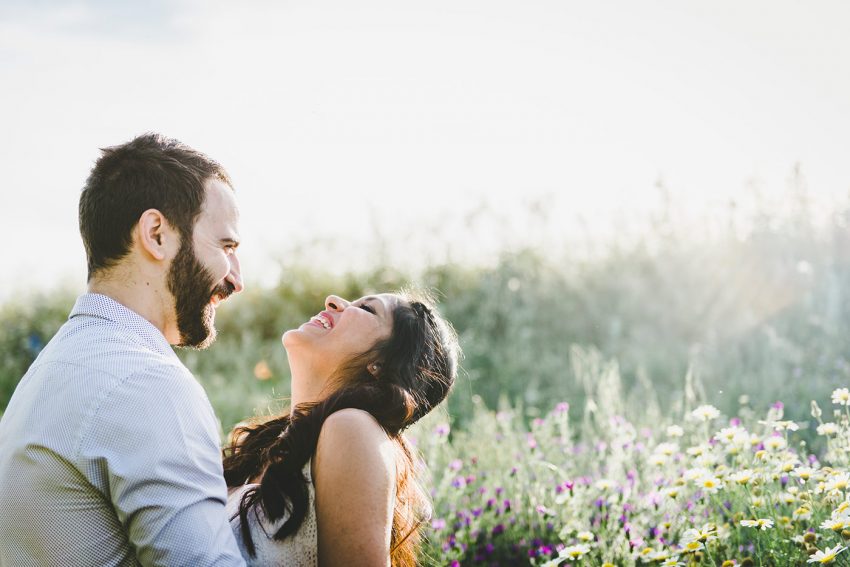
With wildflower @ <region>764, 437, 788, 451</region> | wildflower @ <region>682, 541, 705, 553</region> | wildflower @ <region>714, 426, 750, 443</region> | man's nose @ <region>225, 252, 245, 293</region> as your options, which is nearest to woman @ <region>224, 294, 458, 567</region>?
man's nose @ <region>225, 252, 245, 293</region>

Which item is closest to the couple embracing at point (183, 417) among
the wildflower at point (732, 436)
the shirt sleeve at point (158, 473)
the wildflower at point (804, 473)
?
the shirt sleeve at point (158, 473)

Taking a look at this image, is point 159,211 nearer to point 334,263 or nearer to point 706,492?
point 706,492

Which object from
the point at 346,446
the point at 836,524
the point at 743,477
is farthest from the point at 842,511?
the point at 346,446

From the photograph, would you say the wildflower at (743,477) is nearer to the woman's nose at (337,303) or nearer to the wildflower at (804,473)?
the wildflower at (804,473)

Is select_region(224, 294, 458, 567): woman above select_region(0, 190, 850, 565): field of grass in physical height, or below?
above

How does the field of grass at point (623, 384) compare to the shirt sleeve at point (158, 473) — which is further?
the field of grass at point (623, 384)

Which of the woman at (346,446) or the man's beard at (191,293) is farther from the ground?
the man's beard at (191,293)

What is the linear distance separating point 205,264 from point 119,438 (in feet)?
2.14

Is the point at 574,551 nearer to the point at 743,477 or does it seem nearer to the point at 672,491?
the point at 672,491

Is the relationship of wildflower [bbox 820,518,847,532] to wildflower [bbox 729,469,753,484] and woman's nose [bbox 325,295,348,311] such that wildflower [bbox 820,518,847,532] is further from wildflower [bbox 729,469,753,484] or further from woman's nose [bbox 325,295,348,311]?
woman's nose [bbox 325,295,348,311]

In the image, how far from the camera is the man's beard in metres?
2.46

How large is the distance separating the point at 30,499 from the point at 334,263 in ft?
23.4

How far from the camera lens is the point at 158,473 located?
1.98m

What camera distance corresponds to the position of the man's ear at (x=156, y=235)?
2383 mm
